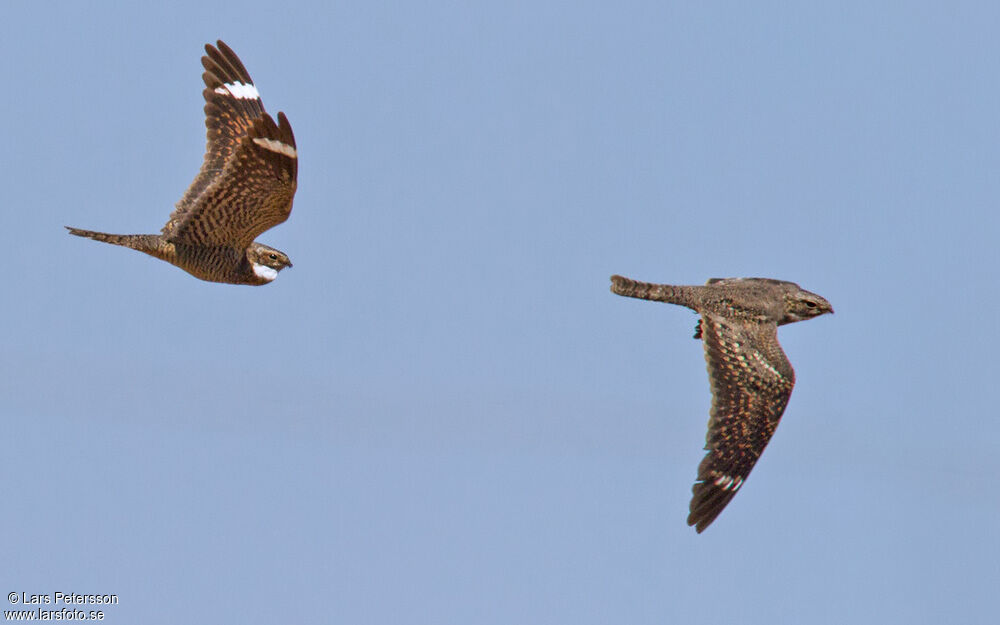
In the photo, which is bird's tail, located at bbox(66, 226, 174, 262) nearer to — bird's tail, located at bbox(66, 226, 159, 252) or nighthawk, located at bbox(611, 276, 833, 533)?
bird's tail, located at bbox(66, 226, 159, 252)

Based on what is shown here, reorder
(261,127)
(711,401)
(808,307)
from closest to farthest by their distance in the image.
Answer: (261,127) → (711,401) → (808,307)

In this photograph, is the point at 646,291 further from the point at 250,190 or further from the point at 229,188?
the point at 229,188

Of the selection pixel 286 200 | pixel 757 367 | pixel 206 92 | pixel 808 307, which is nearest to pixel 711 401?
pixel 757 367

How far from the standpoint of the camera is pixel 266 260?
15367 mm

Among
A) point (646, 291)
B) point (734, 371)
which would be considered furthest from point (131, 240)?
point (734, 371)

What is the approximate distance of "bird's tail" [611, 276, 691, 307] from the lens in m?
15.3

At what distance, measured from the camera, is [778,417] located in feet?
48.9

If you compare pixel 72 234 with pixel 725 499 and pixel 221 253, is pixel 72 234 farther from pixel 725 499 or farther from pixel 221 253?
pixel 725 499

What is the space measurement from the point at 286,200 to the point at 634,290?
3494 millimetres

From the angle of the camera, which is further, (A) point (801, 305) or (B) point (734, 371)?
(A) point (801, 305)

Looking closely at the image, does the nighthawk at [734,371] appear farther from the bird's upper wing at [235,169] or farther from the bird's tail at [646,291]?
the bird's upper wing at [235,169]

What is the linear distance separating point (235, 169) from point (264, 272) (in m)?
1.61

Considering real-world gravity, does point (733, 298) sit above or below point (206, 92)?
below

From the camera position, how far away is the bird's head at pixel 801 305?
15.9 metres
